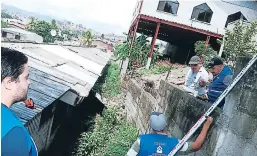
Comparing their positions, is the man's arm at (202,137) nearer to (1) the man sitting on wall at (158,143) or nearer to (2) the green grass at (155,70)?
(1) the man sitting on wall at (158,143)

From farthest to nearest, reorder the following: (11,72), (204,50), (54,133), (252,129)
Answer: (204,50), (54,133), (252,129), (11,72)

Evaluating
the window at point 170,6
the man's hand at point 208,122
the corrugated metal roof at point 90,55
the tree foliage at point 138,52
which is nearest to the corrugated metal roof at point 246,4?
the window at point 170,6

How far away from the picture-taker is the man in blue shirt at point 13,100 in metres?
1.53

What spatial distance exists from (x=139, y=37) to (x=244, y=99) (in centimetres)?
1839

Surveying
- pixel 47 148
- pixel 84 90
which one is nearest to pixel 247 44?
pixel 84 90

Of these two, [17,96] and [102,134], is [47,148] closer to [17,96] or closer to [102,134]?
[102,134]

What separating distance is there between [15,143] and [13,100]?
368mm

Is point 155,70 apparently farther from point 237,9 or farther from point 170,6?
point 237,9

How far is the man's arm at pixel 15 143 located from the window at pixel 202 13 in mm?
21857

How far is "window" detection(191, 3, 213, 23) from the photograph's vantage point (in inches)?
873

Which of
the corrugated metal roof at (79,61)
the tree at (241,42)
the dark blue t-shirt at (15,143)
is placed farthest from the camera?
the tree at (241,42)

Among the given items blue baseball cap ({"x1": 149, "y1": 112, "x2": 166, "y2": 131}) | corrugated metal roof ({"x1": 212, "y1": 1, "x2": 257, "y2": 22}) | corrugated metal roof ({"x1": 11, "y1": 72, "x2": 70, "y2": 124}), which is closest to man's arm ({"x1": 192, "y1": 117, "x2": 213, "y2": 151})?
blue baseball cap ({"x1": 149, "y1": 112, "x2": 166, "y2": 131})

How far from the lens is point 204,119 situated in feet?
10.4

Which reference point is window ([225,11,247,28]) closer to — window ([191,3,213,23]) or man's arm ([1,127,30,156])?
window ([191,3,213,23])
